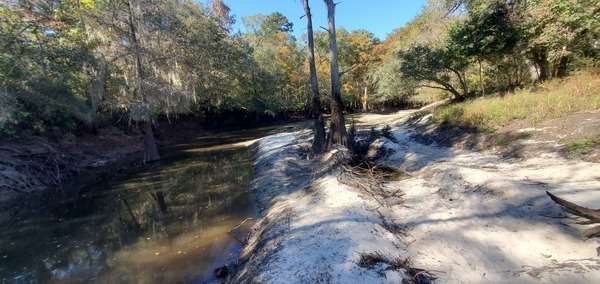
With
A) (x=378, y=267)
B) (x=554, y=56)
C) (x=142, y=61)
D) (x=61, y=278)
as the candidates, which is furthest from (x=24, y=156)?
(x=554, y=56)

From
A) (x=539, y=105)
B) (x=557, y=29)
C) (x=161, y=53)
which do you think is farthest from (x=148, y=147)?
(x=557, y=29)

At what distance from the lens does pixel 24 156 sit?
36.8ft

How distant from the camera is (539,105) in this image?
8.57 metres

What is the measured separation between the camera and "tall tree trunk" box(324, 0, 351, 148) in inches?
416

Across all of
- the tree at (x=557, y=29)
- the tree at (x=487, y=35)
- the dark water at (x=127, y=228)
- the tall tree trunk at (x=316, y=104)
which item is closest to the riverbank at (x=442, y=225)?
the dark water at (x=127, y=228)

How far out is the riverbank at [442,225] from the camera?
3.54 meters

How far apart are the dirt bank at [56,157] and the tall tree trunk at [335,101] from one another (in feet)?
36.1

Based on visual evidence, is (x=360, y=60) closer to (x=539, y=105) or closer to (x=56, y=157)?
(x=539, y=105)

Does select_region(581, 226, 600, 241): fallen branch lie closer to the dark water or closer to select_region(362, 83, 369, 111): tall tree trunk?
the dark water

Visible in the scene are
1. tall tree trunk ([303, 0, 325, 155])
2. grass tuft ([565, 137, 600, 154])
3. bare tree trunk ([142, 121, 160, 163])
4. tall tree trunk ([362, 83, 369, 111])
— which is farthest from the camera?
tall tree trunk ([362, 83, 369, 111])

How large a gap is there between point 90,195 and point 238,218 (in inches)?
247

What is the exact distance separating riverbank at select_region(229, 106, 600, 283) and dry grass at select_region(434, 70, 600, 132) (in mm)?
736

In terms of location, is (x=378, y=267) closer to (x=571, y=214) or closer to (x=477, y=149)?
(x=571, y=214)

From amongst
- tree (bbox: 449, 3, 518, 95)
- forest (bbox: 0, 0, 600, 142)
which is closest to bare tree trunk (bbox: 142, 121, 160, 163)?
forest (bbox: 0, 0, 600, 142)
